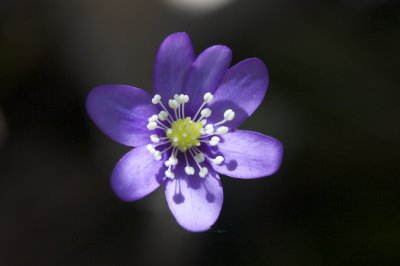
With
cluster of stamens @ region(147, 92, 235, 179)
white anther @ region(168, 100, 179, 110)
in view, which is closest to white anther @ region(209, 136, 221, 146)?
cluster of stamens @ region(147, 92, 235, 179)

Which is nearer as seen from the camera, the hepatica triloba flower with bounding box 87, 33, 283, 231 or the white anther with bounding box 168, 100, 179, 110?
the hepatica triloba flower with bounding box 87, 33, 283, 231

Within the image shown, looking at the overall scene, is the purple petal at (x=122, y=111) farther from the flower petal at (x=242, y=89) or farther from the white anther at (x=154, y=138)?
the flower petal at (x=242, y=89)

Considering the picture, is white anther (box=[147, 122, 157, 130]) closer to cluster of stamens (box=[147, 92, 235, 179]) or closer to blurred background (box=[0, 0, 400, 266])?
cluster of stamens (box=[147, 92, 235, 179])

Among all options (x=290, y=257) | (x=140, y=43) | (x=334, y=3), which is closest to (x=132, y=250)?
(x=290, y=257)

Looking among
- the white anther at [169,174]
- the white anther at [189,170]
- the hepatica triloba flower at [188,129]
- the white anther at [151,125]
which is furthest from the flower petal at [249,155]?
the white anther at [151,125]

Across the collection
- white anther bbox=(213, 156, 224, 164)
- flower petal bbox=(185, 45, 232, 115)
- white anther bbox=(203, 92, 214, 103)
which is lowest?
white anther bbox=(213, 156, 224, 164)

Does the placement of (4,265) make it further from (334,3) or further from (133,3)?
(334,3)
